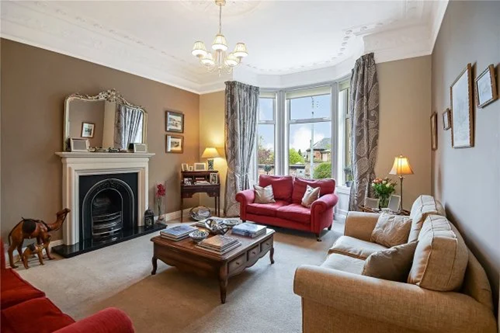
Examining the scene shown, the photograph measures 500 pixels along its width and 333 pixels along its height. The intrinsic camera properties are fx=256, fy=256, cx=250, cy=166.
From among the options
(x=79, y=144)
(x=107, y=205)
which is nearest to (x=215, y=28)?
(x=79, y=144)

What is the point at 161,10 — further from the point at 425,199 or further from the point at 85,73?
the point at 425,199

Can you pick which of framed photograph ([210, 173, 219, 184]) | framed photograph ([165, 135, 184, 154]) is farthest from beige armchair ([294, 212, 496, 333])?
framed photograph ([165, 135, 184, 154])

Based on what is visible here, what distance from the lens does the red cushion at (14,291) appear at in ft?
4.42

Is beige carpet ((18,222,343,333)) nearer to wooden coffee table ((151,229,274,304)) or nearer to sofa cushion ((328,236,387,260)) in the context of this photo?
wooden coffee table ((151,229,274,304))

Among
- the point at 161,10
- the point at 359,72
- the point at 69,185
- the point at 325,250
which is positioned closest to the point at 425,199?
the point at 325,250

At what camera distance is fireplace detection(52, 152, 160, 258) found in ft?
11.8

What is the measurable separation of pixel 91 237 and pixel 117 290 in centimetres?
176

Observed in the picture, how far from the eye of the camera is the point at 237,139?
5.47 metres

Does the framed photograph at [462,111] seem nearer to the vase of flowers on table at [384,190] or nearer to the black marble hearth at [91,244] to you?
the vase of flowers on table at [384,190]

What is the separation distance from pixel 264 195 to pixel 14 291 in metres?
3.78

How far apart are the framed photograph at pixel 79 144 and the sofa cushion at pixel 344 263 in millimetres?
3630

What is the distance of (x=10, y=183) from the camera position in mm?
3186

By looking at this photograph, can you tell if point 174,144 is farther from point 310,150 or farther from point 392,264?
point 392,264

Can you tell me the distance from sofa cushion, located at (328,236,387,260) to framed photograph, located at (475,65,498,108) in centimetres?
143
